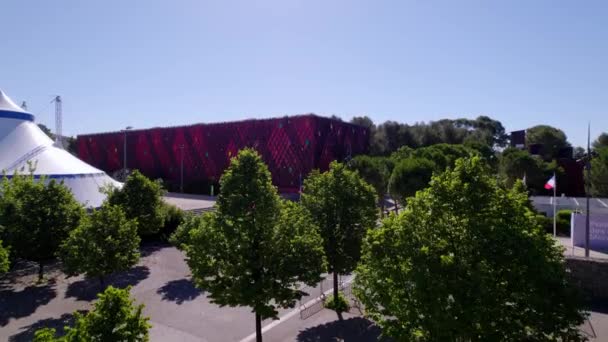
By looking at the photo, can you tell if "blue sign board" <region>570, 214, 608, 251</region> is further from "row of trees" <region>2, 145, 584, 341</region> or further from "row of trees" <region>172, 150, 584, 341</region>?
"row of trees" <region>172, 150, 584, 341</region>

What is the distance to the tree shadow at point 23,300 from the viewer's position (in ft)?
51.4

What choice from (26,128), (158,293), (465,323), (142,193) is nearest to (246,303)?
(465,323)

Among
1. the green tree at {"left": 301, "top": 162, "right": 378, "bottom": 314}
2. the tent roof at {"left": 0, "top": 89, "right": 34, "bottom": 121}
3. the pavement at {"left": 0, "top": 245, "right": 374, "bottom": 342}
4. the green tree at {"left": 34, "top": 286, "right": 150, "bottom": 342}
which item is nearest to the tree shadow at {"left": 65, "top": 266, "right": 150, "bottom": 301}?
the pavement at {"left": 0, "top": 245, "right": 374, "bottom": 342}

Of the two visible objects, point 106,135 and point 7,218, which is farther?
point 106,135

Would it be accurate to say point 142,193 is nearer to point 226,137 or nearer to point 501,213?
point 501,213

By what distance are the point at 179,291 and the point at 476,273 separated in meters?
14.5

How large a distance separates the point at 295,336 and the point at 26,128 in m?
33.7

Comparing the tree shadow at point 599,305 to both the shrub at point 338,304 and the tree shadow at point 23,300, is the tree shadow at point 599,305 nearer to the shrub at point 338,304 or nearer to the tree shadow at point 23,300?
the shrub at point 338,304

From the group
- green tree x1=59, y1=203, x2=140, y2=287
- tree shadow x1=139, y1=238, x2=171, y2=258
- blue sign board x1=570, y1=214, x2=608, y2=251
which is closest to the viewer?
green tree x1=59, y1=203, x2=140, y2=287

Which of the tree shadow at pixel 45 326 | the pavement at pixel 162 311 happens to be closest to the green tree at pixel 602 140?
the pavement at pixel 162 311

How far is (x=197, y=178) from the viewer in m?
61.4

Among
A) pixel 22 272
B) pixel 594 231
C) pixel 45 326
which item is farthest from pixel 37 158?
pixel 594 231

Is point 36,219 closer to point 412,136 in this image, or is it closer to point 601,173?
point 601,173

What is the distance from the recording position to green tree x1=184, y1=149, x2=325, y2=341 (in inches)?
439
